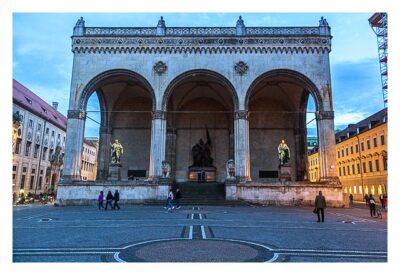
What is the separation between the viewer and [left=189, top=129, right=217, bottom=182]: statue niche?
3306 centimetres

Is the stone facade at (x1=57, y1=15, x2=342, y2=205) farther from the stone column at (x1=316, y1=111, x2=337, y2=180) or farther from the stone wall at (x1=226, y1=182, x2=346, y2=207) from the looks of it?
the stone wall at (x1=226, y1=182, x2=346, y2=207)

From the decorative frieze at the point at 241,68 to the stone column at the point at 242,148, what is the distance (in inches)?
147

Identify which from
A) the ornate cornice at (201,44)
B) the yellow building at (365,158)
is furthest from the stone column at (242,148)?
the yellow building at (365,158)

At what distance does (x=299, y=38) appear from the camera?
90.2 feet

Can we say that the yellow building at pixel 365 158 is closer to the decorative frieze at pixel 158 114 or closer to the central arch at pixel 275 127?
the central arch at pixel 275 127

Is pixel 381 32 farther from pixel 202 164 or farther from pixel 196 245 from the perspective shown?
pixel 196 245

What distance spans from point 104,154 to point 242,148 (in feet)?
51.6

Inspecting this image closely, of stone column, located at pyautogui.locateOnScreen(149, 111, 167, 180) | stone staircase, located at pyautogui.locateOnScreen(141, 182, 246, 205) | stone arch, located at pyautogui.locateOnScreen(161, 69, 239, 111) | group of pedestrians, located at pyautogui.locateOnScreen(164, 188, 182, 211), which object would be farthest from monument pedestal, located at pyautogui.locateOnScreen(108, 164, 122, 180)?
group of pedestrians, located at pyautogui.locateOnScreen(164, 188, 182, 211)

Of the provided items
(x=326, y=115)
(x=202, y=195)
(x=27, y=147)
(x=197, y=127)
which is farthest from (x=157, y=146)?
(x=27, y=147)

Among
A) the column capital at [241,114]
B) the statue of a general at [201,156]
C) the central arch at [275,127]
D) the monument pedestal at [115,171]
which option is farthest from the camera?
the statue of a general at [201,156]

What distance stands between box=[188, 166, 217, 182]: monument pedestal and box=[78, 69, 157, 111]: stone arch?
9.51 metres

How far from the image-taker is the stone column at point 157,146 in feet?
85.2

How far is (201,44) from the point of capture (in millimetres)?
27672

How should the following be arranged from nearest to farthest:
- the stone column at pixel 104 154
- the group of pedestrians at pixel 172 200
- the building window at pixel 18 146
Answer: the group of pedestrians at pixel 172 200
the stone column at pixel 104 154
the building window at pixel 18 146
